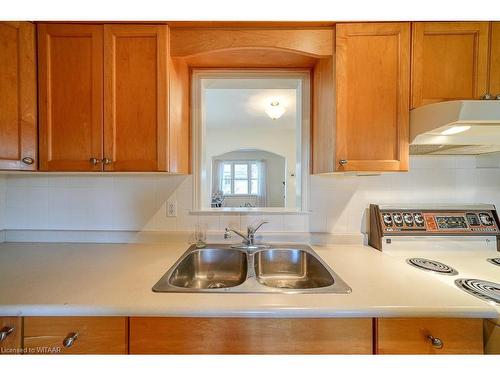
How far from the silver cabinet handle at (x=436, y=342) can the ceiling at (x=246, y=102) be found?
1.40 meters

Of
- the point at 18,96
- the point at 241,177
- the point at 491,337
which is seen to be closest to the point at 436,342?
the point at 491,337

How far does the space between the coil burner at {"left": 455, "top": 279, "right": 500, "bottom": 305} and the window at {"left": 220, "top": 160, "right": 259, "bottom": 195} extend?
239 inches

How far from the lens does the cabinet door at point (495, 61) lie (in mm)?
1078

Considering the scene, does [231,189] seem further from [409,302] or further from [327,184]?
[409,302]

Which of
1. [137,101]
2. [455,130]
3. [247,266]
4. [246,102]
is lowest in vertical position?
[247,266]

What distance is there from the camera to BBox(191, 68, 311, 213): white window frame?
1458 millimetres

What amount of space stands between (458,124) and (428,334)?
0.79 meters

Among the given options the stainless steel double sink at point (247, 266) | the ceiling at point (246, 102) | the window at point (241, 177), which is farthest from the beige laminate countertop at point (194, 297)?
the window at point (241, 177)

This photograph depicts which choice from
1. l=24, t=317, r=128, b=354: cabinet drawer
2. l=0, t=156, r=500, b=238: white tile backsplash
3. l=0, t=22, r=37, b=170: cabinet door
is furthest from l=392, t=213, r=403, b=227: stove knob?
l=0, t=22, r=37, b=170: cabinet door

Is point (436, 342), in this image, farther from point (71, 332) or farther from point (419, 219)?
point (71, 332)

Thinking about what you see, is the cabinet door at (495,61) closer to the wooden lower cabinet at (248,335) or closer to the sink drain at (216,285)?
the wooden lower cabinet at (248,335)

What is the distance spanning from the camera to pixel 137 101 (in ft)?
3.67

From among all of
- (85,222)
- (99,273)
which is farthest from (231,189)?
(99,273)

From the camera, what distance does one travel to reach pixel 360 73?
3.64 feet
